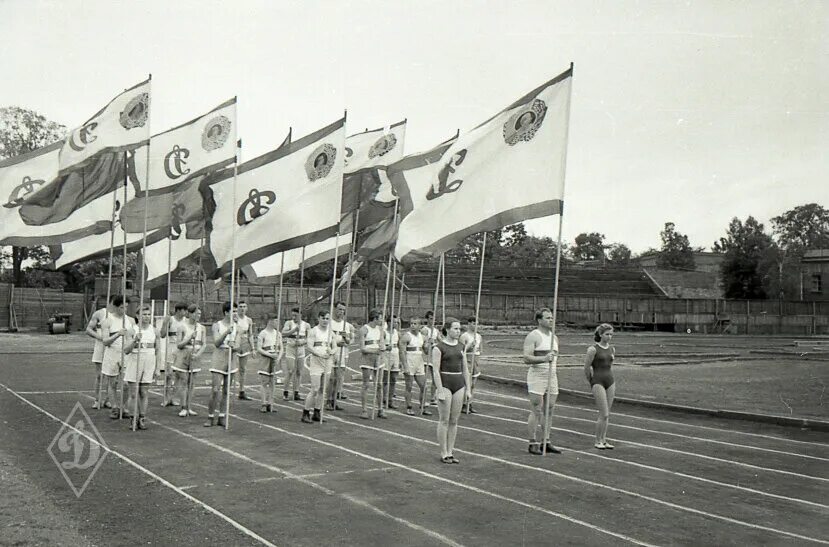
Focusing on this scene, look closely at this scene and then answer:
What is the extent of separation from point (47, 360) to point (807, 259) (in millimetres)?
74944

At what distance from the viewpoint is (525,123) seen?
11336 mm

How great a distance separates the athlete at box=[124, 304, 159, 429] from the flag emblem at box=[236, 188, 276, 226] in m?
2.24

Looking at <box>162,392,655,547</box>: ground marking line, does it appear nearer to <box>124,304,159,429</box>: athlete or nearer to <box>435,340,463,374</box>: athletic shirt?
<box>435,340,463,374</box>: athletic shirt

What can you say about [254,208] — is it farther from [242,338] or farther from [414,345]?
[414,345]

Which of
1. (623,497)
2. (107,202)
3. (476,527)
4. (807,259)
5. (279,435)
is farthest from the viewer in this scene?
(807,259)

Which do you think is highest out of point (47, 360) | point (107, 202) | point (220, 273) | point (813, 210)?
point (813, 210)

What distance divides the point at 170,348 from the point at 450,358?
8.71 meters

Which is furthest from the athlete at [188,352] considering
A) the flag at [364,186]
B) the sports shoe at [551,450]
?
the sports shoe at [551,450]

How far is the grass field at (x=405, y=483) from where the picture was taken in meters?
6.89

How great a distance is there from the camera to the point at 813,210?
8069 centimetres

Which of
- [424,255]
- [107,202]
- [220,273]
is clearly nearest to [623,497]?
[424,255]

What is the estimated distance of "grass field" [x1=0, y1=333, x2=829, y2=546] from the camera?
22.6 feet

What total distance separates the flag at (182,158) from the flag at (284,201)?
1.92 ft

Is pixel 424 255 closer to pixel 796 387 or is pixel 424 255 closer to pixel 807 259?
pixel 796 387
